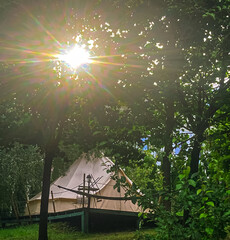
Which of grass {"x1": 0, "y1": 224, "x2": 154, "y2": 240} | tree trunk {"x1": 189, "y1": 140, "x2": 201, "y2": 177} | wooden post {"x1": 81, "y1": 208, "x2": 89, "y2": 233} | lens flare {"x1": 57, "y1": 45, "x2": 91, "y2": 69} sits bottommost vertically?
grass {"x1": 0, "y1": 224, "x2": 154, "y2": 240}

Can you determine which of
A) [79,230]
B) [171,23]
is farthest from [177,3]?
[79,230]

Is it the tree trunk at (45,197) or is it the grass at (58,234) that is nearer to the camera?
the tree trunk at (45,197)

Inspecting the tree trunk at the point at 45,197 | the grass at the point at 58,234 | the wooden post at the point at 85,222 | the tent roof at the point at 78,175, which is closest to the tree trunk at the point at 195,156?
the tree trunk at the point at 45,197

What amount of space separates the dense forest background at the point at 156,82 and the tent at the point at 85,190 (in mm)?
11049

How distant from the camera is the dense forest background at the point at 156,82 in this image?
208 inches

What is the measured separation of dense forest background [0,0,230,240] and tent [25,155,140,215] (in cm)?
1105

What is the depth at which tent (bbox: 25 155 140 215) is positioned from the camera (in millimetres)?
21438

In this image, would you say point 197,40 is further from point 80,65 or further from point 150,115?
point 80,65

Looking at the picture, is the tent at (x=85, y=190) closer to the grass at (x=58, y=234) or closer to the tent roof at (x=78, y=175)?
the tent roof at (x=78, y=175)

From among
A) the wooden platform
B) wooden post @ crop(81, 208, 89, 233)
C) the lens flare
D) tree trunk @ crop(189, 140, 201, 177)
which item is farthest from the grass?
tree trunk @ crop(189, 140, 201, 177)

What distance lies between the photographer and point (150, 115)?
7945mm

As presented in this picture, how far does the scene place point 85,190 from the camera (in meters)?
22.2

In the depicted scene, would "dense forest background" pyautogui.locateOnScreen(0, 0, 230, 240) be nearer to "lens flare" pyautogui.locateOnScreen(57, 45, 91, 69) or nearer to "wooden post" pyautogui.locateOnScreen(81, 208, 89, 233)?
"lens flare" pyautogui.locateOnScreen(57, 45, 91, 69)

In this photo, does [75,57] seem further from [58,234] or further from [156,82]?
[58,234]
